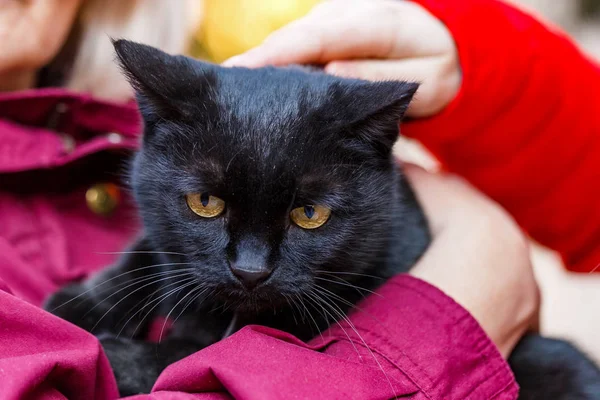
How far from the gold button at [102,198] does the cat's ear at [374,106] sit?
0.65m

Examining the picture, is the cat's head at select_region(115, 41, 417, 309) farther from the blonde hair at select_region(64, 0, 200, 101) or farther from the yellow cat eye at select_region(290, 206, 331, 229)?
the blonde hair at select_region(64, 0, 200, 101)

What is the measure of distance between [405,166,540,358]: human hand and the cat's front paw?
0.43 m

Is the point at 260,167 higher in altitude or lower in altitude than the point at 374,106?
lower

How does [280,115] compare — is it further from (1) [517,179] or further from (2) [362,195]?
(1) [517,179]

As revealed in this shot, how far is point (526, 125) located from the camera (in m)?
1.23

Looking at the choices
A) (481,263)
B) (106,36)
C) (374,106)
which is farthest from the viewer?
(106,36)

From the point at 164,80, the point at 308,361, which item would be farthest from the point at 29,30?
the point at 308,361

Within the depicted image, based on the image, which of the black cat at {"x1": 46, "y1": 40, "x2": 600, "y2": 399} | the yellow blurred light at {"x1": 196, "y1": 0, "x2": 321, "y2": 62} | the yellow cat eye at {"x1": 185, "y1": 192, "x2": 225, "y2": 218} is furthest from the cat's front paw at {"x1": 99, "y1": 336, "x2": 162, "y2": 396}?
the yellow blurred light at {"x1": 196, "y1": 0, "x2": 321, "y2": 62}

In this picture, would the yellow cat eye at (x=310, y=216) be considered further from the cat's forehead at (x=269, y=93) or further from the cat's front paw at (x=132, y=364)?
the cat's front paw at (x=132, y=364)

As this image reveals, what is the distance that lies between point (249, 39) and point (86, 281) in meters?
1.55

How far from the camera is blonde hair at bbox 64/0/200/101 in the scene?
1.45 metres

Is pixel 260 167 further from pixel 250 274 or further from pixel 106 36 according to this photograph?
pixel 106 36

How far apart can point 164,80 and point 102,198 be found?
1.77 ft

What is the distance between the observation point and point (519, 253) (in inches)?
41.9
